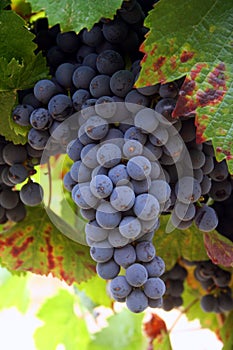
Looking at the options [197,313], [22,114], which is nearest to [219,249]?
[22,114]

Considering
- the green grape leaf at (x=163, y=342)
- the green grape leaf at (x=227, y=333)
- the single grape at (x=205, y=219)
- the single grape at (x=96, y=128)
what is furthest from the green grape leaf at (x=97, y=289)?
the single grape at (x=96, y=128)

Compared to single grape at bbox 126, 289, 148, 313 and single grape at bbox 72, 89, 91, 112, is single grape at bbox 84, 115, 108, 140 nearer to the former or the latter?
single grape at bbox 72, 89, 91, 112

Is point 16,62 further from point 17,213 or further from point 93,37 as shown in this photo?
point 17,213

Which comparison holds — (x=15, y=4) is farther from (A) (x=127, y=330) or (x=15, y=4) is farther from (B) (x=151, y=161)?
(A) (x=127, y=330)

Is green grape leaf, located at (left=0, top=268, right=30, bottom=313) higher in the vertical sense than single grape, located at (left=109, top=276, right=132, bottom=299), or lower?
lower

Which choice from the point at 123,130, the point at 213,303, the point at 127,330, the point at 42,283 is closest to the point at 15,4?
the point at 123,130

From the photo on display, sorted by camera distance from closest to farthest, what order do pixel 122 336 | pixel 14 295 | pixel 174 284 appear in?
pixel 174 284, pixel 122 336, pixel 14 295

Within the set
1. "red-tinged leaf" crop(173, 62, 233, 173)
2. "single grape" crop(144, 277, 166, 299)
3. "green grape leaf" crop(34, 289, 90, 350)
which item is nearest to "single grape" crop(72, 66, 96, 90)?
"red-tinged leaf" crop(173, 62, 233, 173)
